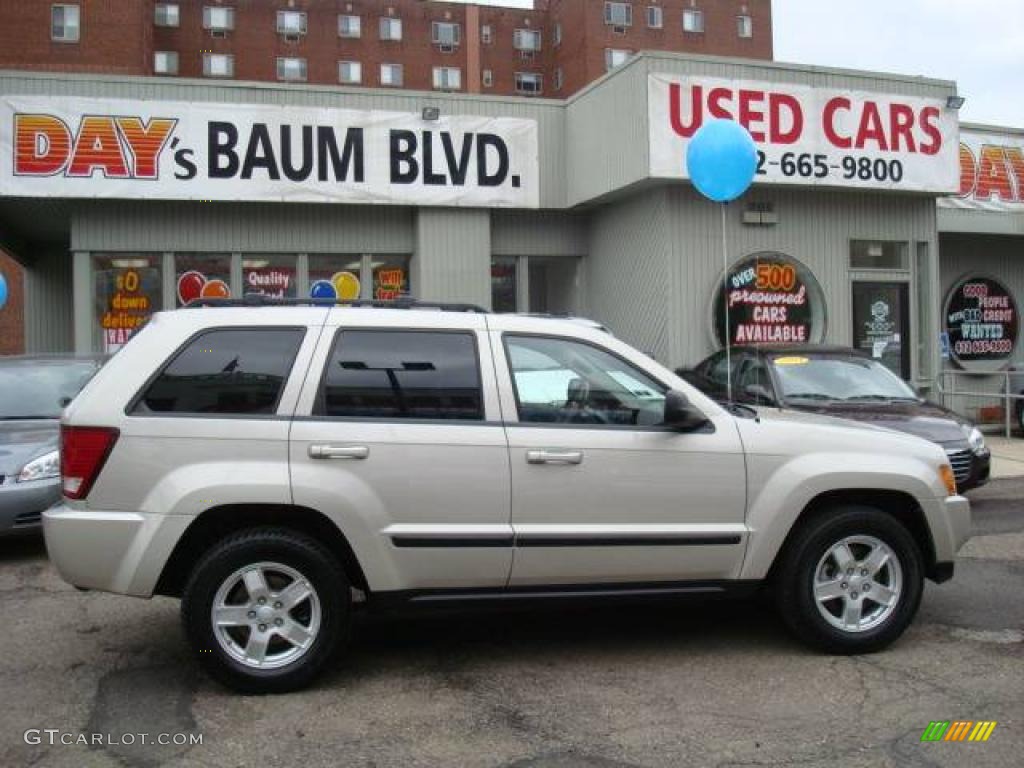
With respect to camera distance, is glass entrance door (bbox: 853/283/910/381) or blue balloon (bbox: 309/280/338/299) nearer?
blue balloon (bbox: 309/280/338/299)

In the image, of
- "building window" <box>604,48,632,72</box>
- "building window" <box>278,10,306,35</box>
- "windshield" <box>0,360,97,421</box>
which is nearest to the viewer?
"windshield" <box>0,360,97,421</box>

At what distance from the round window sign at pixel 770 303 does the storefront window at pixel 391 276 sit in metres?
4.62

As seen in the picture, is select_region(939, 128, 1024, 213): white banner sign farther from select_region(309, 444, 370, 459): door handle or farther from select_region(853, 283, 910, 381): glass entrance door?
select_region(309, 444, 370, 459): door handle

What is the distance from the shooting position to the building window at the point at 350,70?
55344 mm

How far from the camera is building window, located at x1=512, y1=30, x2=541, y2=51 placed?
58594mm

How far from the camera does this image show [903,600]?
5012mm

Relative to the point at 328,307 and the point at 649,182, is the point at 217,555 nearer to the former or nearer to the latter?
the point at 328,307

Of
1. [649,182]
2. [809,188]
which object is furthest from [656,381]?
[809,188]

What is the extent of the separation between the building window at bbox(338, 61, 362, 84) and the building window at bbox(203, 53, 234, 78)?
5980 millimetres

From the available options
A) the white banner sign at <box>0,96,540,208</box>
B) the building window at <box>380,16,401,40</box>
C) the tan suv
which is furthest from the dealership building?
the building window at <box>380,16,401,40</box>

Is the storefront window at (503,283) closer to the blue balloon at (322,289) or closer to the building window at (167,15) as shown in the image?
the blue balloon at (322,289)

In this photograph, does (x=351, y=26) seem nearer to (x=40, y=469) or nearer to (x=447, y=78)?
(x=447, y=78)

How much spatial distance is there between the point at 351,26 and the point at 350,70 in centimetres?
260

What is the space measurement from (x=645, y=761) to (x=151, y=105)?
38.8ft
